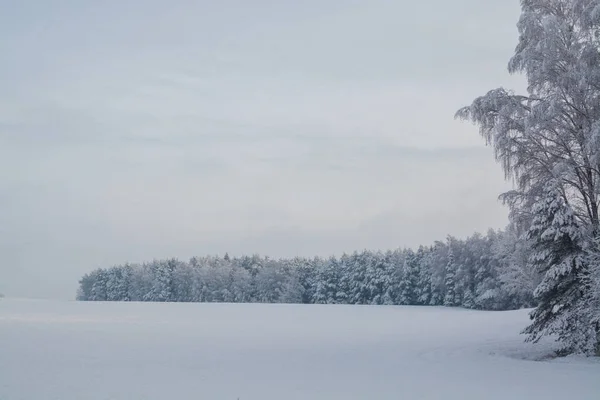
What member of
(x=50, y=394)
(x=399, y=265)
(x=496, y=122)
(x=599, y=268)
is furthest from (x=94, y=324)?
(x=399, y=265)

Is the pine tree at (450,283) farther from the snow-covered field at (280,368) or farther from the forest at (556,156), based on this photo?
the forest at (556,156)

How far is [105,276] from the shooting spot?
119625 millimetres

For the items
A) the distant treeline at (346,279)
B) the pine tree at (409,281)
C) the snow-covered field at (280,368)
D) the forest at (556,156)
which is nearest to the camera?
the snow-covered field at (280,368)

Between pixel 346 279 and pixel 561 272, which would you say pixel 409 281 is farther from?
pixel 561 272

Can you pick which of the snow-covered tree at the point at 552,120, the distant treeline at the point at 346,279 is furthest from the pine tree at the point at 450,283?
the snow-covered tree at the point at 552,120

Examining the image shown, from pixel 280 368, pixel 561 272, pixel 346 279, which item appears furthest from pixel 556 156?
pixel 346 279

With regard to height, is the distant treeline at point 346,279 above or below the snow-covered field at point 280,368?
above

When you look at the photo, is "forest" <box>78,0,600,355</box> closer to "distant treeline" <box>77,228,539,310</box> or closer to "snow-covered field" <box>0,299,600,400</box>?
"snow-covered field" <box>0,299,600,400</box>

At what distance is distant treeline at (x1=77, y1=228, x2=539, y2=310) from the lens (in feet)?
226

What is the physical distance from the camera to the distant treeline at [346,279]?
226 feet

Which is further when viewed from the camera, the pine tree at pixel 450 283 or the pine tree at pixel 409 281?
the pine tree at pixel 409 281

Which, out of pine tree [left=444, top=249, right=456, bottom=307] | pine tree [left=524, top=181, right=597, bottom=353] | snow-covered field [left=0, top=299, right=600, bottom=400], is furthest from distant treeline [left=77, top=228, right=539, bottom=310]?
pine tree [left=524, top=181, right=597, bottom=353]

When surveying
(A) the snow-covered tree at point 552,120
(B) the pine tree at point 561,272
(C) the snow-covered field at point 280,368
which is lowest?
(C) the snow-covered field at point 280,368

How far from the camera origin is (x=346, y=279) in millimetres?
90188
